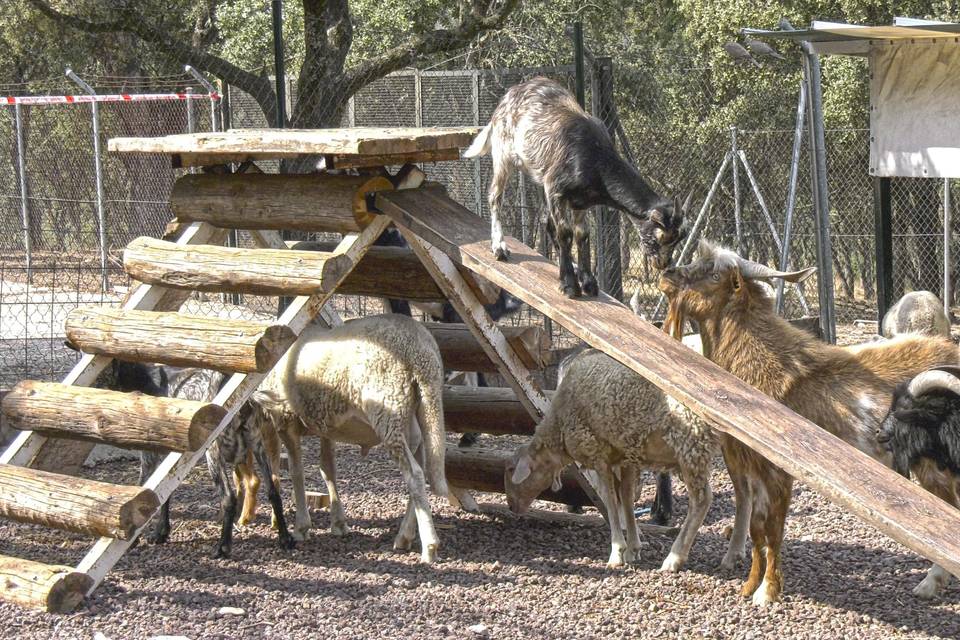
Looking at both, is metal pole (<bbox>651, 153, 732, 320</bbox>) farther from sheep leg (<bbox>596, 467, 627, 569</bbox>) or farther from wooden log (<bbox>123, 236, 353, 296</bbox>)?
wooden log (<bbox>123, 236, 353, 296</bbox>)

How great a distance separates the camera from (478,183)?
1155cm

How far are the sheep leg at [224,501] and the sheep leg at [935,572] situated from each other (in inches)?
138

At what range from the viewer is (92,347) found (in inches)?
252

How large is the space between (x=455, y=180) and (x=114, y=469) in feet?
18.7

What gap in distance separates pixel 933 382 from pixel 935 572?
3.35 ft

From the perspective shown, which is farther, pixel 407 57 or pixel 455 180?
pixel 455 180

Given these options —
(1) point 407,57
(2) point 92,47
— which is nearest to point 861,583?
(1) point 407,57

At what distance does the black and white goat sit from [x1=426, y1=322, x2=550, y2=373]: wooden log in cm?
194

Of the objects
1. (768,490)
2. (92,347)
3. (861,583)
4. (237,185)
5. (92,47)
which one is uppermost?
(92,47)

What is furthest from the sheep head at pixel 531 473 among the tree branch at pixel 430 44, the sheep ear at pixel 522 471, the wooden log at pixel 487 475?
the tree branch at pixel 430 44

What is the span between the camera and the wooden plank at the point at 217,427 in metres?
5.45

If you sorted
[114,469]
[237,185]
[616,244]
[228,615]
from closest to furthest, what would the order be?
1. [228,615]
2. [237,185]
3. [114,469]
4. [616,244]

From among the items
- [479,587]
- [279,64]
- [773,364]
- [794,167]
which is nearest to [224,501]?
[479,587]

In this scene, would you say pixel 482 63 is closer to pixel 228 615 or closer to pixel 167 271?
pixel 167 271
